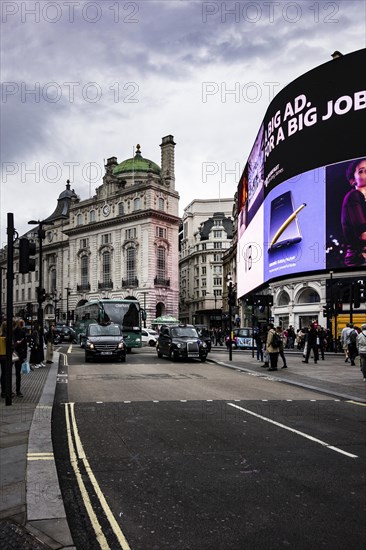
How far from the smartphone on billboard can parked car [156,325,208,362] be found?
2342cm

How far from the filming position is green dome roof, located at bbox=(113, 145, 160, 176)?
84188 mm

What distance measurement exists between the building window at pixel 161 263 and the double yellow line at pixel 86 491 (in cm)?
6785

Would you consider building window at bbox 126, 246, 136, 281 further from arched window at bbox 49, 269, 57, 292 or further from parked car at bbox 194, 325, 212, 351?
parked car at bbox 194, 325, 212, 351

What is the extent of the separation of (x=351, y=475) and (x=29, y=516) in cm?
365

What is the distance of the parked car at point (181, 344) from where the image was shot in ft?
80.1

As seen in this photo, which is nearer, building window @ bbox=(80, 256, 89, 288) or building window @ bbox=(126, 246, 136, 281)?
building window @ bbox=(126, 246, 136, 281)

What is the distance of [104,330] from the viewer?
2611 centimetres

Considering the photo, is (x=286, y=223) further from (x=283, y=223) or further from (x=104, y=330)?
(x=104, y=330)

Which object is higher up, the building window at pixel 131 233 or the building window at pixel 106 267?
the building window at pixel 131 233

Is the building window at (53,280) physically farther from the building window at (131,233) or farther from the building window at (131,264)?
the building window at (131,233)

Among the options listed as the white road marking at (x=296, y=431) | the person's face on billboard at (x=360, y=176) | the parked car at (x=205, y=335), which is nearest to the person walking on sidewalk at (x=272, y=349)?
the parked car at (x=205, y=335)

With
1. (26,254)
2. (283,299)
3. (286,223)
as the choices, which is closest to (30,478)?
(26,254)

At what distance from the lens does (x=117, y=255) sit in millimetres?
80438

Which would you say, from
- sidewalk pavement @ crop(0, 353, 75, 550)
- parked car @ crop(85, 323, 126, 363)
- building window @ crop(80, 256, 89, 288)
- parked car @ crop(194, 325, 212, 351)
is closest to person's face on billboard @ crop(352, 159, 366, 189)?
parked car @ crop(194, 325, 212, 351)
